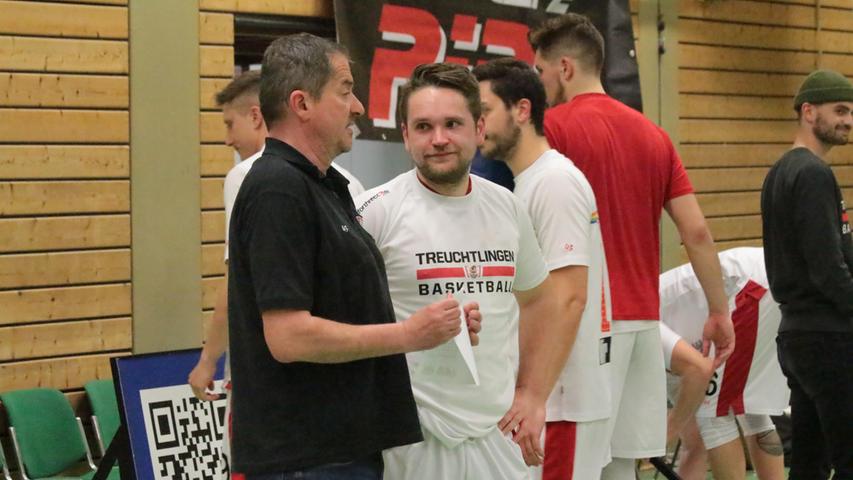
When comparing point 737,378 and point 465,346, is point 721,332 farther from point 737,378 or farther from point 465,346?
point 465,346

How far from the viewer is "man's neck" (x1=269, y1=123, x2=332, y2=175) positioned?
254cm

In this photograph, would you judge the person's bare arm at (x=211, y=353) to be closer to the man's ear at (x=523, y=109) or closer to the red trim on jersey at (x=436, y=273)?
the man's ear at (x=523, y=109)

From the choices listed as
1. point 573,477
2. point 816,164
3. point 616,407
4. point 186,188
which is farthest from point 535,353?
point 186,188

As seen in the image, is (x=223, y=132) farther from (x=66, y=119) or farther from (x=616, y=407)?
(x=616, y=407)

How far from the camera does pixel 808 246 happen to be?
5.12m

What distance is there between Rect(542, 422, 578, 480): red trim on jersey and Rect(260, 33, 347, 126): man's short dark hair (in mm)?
1764

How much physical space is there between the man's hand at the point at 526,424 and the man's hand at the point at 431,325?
2.60ft

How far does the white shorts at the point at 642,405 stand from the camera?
433 cm

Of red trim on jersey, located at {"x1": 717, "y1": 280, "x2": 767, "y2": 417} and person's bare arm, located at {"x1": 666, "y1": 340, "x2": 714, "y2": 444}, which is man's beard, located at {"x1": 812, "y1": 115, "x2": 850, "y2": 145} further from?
person's bare arm, located at {"x1": 666, "y1": 340, "x2": 714, "y2": 444}

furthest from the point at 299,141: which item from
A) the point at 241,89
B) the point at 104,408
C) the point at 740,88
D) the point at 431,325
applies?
the point at 740,88

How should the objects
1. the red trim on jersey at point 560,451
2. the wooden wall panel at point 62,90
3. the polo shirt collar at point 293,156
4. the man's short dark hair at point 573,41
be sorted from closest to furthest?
the polo shirt collar at point 293,156 → the red trim on jersey at point 560,451 → the man's short dark hair at point 573,41 → the wooden wall panel at point 62,90

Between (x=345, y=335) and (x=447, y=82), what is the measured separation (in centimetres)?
100

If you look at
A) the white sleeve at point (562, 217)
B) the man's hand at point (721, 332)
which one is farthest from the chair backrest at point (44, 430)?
the man's hand at point (721, 332)

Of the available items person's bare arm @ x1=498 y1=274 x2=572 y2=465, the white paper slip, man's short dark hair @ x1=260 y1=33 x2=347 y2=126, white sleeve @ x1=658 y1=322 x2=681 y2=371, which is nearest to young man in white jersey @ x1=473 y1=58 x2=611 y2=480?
person's bare arm @ x1=498 y1=274 x2=572 y2=465
